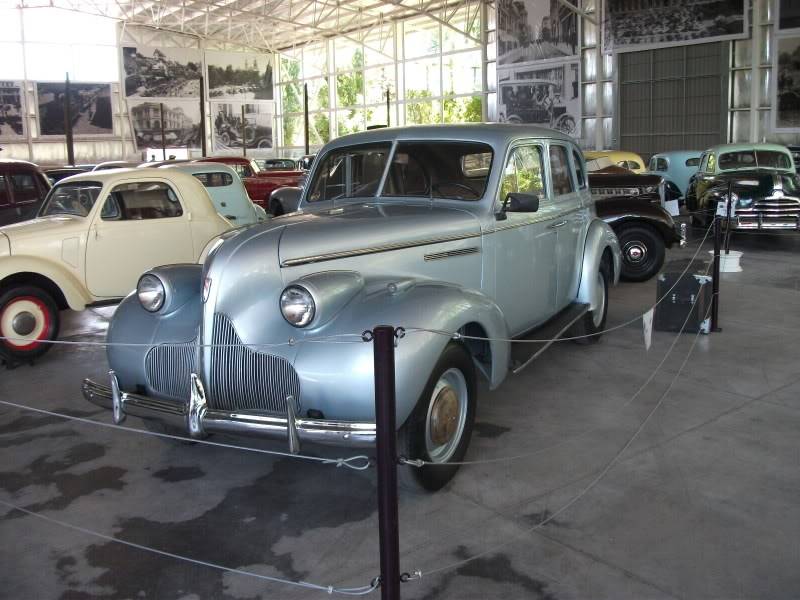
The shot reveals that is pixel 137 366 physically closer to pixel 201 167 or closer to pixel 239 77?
pixel 201 167

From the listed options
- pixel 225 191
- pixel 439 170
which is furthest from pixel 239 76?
pixel 439 170

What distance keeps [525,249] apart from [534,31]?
25379 mm

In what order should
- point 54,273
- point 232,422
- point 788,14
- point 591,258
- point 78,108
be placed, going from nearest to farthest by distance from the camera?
point 232,422
point 591,258
point 54,273
point 788,14
point 78,108

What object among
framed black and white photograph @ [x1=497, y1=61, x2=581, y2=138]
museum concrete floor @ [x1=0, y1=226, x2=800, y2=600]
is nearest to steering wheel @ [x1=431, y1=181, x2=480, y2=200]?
museum concrete floor @ [x1=0, y1=226, x2=800, y2=600]

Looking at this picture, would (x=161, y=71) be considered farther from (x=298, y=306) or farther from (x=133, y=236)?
(x=298, y=306)

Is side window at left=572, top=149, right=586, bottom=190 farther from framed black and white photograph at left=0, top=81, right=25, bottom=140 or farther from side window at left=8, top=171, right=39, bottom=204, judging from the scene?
framed black and white photograph at left=0, top=81, right=25, bottom=140

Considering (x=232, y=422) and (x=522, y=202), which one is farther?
(x=522, y=202)

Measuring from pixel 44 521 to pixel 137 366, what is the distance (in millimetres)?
891

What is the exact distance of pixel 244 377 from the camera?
3.75 metres

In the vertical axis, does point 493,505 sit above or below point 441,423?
below

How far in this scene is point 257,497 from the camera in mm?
4070

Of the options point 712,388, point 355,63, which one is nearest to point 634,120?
point 355,63

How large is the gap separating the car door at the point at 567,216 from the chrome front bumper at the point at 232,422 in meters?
2.98

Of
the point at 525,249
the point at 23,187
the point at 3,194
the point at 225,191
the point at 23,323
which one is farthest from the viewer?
the point at 225,191
